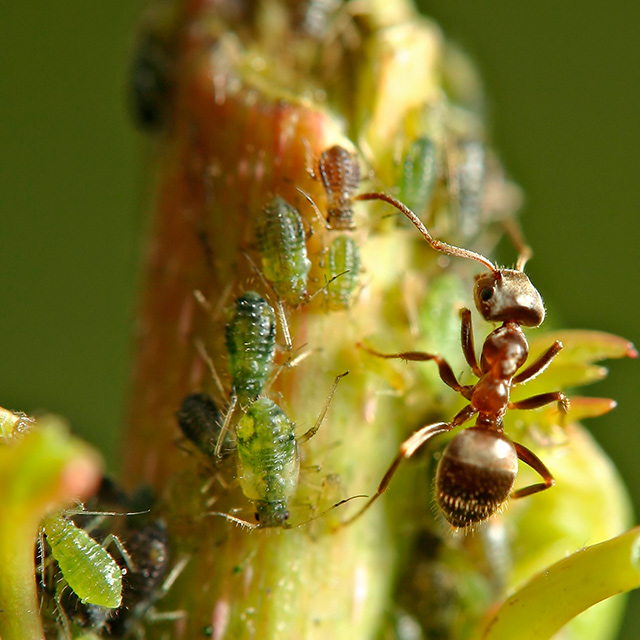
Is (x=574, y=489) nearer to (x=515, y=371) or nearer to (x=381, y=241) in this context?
(x=515, y=371)

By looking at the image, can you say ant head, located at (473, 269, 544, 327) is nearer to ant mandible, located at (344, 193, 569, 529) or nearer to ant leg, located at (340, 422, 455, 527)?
ant mandible, located at (344, 193, 569, 529)

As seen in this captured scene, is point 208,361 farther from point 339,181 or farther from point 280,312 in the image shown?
point 339,181

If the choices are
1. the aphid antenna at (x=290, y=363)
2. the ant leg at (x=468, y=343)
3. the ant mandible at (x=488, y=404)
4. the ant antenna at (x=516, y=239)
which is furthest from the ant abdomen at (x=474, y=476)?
the ant antenna at (x=516, y=239)

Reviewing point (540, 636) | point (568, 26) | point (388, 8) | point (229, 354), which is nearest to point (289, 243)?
point (229, 354)

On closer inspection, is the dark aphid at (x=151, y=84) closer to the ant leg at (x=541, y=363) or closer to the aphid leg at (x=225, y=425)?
the aphid leg at (x=225, y=425)

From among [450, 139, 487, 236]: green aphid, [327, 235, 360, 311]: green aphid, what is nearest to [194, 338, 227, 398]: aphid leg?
[327, 235, 360, 311]: green aphid

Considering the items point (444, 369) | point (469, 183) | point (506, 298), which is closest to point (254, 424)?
point (444, 369)
